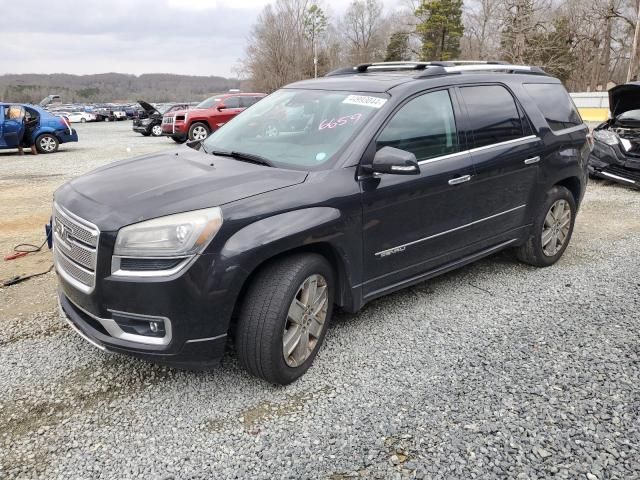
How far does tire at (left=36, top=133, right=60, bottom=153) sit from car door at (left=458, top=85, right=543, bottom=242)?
14820 millimetres

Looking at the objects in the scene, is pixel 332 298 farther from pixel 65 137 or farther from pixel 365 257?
pixel 65 137

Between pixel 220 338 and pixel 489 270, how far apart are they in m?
3.09

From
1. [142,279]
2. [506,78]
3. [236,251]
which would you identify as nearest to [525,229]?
[506,78]

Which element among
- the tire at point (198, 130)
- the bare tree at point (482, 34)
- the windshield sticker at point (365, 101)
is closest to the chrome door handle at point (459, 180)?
the windshield sticker at point (365, 101)

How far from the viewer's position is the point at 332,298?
3262 mm

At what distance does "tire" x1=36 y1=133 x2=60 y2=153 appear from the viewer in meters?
15.4

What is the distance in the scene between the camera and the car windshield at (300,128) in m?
3.38

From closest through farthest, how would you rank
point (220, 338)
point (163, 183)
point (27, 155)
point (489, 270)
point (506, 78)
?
point (220, 338) → point (163, 183) → point (506, 78) → point (489, 270) → point (27, 155)

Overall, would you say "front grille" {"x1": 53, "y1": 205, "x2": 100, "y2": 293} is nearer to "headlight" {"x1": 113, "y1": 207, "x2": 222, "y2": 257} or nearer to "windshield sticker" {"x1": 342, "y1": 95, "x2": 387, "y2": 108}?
"headlight" {"x1": 113, "y1": 207, "x2": 222, "y2": 257}

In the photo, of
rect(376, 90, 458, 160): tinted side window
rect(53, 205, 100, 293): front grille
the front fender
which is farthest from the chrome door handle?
rect(53, 205, 100, 293): front grille

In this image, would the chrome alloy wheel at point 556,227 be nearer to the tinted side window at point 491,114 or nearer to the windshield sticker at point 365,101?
the tinted side window at point 491,114

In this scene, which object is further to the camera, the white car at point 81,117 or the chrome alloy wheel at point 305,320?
the white car at point 81,117

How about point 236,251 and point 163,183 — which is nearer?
point 236,251

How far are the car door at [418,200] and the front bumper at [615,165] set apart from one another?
633 centimetres
